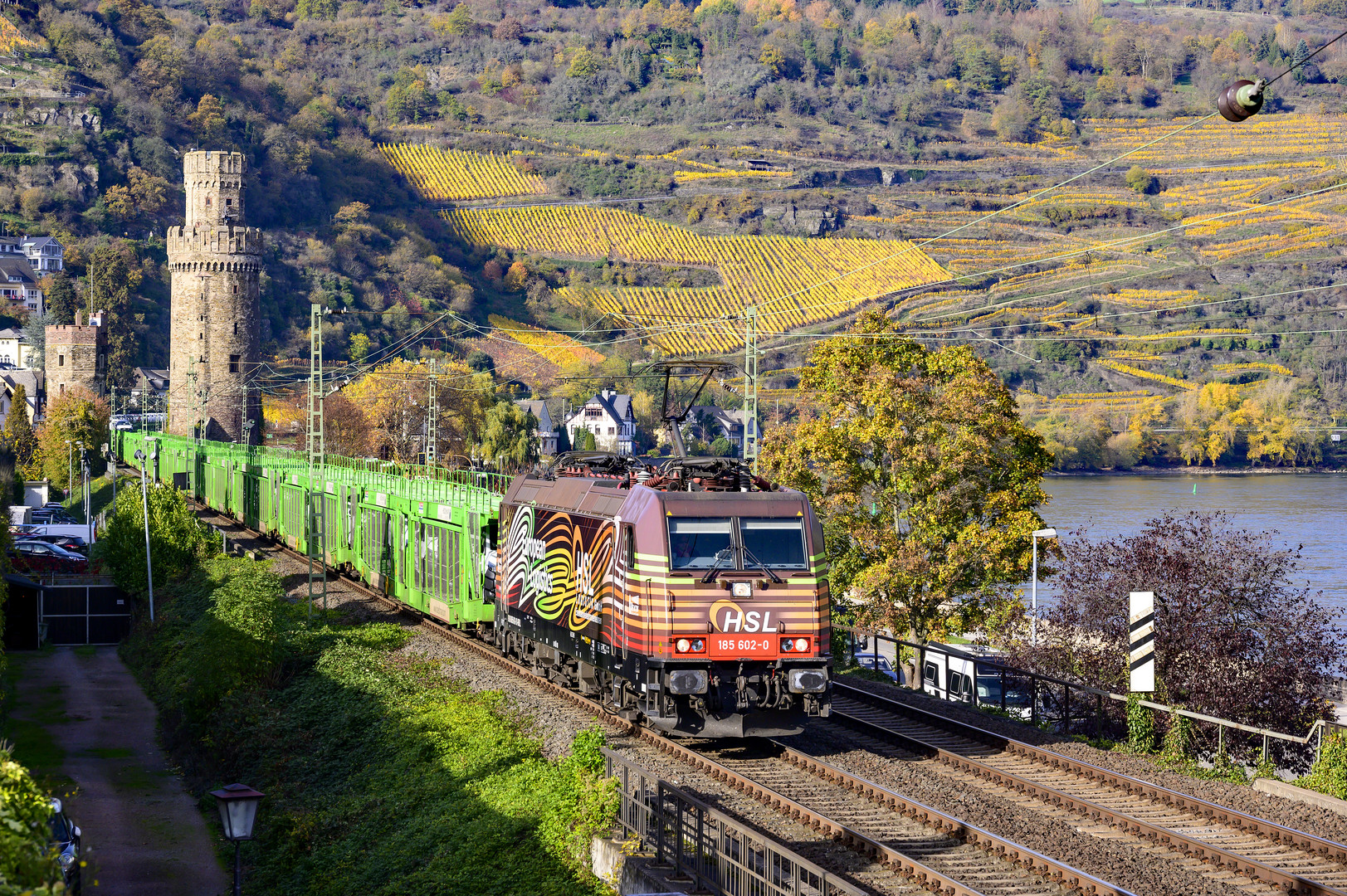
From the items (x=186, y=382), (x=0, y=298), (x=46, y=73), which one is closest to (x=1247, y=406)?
(x=186, y=382)

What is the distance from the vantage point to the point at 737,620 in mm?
17297

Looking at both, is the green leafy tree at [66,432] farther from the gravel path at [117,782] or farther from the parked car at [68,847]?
the parked car at [68,847]

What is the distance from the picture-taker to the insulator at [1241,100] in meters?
12.5

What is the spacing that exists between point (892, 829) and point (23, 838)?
31.8 ft

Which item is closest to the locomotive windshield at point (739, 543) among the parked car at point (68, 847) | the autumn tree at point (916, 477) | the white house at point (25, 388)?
the parked car at point (68, 847)

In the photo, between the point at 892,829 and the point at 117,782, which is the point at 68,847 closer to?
the point at 892,829

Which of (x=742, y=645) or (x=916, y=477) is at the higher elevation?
(x=916, y=477)

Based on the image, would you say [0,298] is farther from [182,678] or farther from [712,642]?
[712,642]

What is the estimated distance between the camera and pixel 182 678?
32.0 meters

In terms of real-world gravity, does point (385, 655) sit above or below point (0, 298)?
below

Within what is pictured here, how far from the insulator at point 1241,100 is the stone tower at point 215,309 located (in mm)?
95943

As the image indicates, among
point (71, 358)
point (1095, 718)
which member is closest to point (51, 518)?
point (71, 358)

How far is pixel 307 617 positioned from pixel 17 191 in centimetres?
15695

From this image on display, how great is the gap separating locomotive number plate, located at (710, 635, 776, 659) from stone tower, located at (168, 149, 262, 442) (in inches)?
3556
